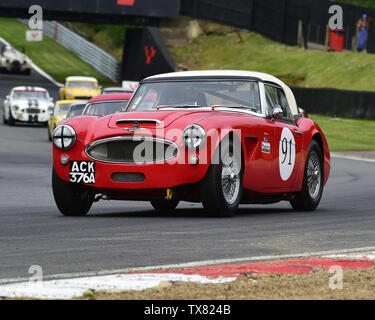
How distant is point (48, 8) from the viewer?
56.0m

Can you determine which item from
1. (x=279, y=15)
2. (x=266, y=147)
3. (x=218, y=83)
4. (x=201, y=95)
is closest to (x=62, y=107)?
(x=218, y=83)

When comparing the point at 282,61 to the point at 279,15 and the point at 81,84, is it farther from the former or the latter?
the point at 81,84

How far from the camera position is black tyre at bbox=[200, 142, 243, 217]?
358 inches

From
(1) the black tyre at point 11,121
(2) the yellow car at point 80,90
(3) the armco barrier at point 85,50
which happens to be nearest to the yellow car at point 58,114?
(1) the black tyre at point 11,121

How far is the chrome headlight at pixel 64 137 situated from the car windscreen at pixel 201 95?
1.12 meters

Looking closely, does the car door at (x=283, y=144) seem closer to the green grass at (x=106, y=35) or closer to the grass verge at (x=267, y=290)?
the grass verge at (x=267, y=290)

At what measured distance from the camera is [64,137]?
9531 mm

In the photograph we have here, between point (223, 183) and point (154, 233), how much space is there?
1312 mm

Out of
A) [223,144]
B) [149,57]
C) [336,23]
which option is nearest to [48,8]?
[149,57]

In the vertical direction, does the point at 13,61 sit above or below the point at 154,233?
below

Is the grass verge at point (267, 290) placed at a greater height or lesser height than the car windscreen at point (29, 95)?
greater

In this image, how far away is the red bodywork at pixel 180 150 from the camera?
912 cm

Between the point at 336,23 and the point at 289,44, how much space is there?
5884 mm

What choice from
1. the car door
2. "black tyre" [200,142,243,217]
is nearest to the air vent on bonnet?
"black tyre" [200,142,243,217]
